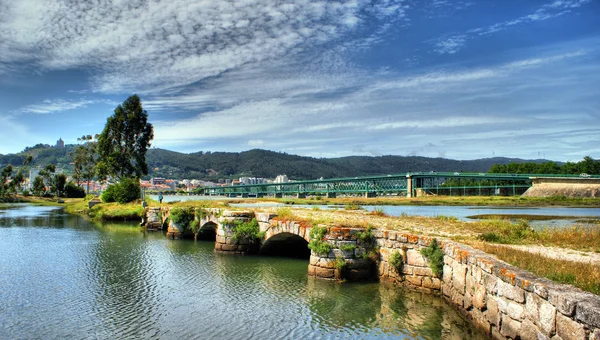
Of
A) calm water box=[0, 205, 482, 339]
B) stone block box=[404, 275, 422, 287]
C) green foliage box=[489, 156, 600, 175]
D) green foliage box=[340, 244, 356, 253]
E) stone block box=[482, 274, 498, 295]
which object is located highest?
green foliage box=[489, 156, 600, 175]

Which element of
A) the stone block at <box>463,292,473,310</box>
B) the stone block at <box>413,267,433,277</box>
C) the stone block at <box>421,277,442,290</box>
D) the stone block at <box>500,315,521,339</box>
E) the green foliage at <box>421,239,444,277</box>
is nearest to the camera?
the stone block at <box>500,315,521,339</box>

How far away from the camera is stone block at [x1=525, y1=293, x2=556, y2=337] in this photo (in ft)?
20.7

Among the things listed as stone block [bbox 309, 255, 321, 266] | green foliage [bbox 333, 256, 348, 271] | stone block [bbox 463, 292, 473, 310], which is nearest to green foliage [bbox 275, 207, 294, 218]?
stone block [bbox 309, 255, 321, 266]

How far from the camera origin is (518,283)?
24.5 ft

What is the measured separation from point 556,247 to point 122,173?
189 ft

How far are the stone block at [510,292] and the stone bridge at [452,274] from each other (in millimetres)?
18

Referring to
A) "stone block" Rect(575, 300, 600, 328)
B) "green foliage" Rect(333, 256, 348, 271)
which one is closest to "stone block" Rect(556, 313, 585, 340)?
"stone block" Rect(575, 300, 600, 328)

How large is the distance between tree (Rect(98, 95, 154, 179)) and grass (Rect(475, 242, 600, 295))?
184ft

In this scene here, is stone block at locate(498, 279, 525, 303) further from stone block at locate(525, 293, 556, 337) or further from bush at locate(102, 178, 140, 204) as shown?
bush at locate(102, 178, 140, 204)

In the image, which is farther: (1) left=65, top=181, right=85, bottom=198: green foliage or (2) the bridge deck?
(2) the bridge deck

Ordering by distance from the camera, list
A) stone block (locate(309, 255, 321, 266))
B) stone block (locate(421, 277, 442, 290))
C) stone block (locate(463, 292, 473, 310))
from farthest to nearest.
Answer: stone block (locate(309, 255, 321, 266)) → stone block (locate(421, 277, 442, 290)) → stone block (locate(463, 292, 473, 310))

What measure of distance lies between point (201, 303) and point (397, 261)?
257 inches

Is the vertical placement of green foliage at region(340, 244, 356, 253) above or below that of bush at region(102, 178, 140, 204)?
below

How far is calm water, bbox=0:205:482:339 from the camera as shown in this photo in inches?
412
